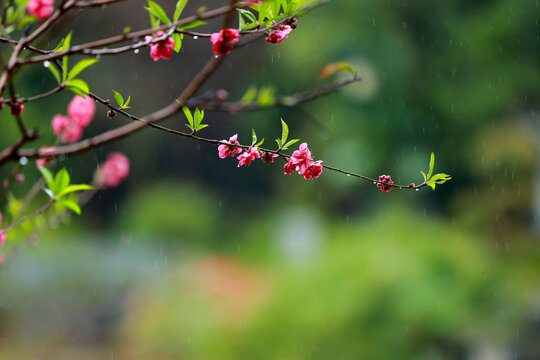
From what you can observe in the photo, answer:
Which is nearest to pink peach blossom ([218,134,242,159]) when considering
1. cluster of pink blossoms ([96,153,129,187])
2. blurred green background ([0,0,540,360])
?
cluster of pink blossoms ([96,153,129,187])

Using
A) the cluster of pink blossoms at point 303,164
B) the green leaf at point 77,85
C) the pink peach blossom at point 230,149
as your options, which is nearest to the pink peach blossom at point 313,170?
the cluster of pink blossoms at point 303,164

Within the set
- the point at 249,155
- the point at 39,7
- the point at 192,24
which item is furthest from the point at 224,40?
the point at 39,7

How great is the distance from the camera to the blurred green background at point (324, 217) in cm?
397

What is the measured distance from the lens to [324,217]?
7.89 meters

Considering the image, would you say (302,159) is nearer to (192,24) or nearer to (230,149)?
(230,149)

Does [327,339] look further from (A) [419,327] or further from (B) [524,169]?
(B) [524,169]

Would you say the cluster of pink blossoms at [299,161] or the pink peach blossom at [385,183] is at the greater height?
the cluster of pink blossoms at [299,161]

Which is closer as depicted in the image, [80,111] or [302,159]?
[302,159]

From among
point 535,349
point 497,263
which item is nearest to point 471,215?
point 497,263

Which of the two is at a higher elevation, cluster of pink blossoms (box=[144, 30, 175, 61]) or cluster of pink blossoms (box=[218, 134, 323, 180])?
cluster of pink blossoms (box=[144, 30, 175, 61])

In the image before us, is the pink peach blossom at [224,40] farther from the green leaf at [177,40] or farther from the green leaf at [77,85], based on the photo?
the green leaf at [77,85]

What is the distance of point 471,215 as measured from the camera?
6.21 meters

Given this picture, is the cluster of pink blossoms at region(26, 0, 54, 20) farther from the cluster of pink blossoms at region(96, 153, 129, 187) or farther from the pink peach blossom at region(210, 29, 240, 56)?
the cluster of pink blossoms at region(96, 153, 129, 187)

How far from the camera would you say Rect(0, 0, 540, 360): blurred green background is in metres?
3.97
